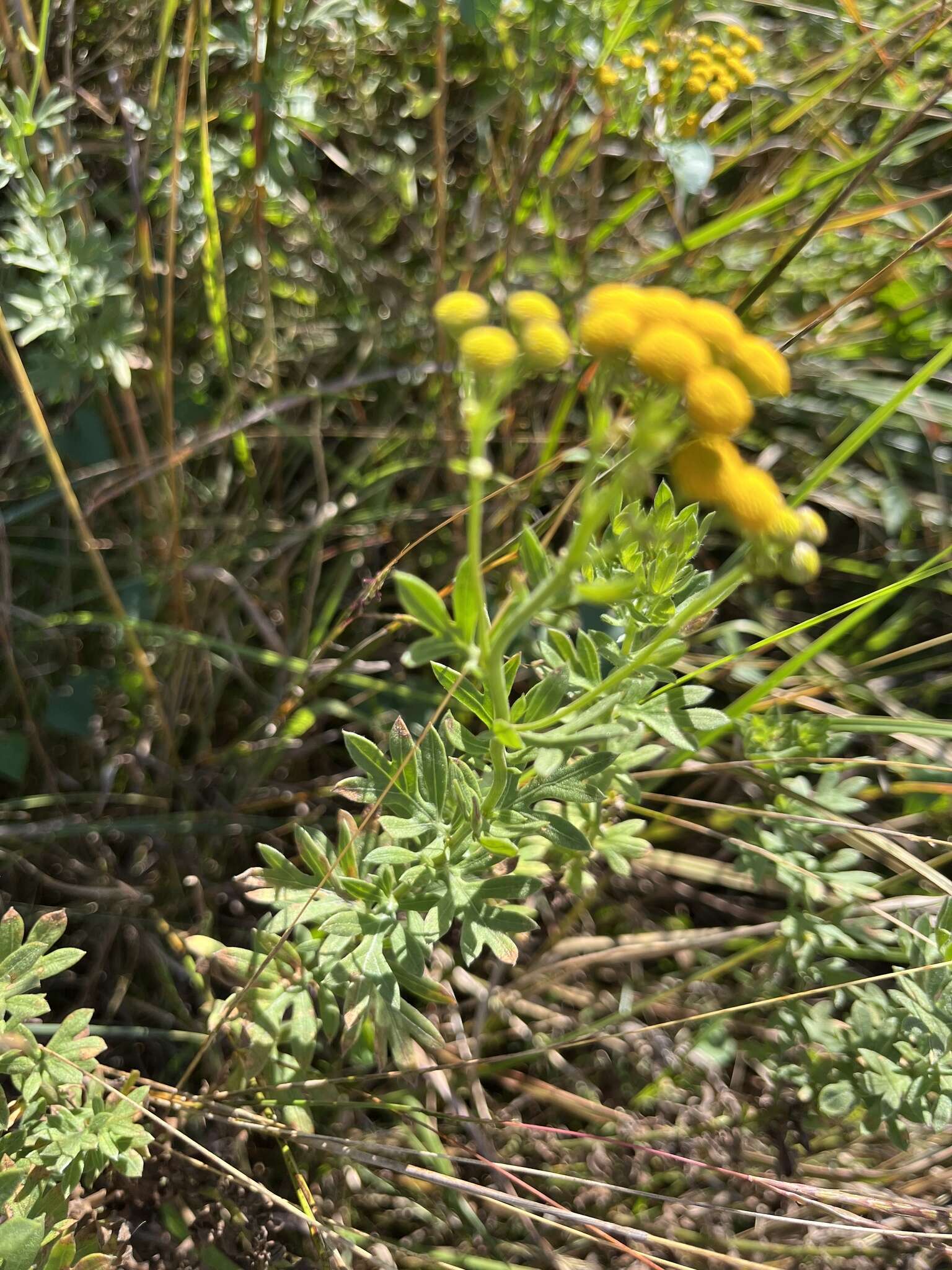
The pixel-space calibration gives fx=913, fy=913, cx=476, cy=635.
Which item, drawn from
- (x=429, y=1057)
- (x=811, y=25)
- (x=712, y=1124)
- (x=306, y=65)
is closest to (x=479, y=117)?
(x=306, y=65)

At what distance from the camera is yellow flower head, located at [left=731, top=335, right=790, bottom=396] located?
3.94 ft

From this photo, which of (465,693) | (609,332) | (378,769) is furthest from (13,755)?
(609,332)

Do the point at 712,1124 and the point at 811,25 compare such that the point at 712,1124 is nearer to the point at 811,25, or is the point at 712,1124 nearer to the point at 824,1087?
the point at 824,1087

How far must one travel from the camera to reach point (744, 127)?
307 cm

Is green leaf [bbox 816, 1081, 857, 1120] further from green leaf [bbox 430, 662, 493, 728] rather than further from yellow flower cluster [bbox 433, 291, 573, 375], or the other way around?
yellow flower cluster [bbox 433, 291, 573, 375]

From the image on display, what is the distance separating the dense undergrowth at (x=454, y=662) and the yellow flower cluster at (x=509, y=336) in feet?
0.04

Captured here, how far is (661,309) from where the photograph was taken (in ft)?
3.84

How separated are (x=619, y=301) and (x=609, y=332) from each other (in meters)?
0.06

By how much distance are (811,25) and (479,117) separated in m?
1.12

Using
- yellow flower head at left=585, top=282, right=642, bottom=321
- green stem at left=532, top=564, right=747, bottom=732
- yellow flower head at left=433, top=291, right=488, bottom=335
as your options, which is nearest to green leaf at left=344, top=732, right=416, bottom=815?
green stem at left=532, top=564, right=747, bottom=732

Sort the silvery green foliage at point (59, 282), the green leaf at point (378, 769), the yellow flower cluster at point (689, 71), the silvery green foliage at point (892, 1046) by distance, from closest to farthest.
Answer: the green leaf at point (378, 769) < the silvery green foliage at point (892, 1046) < the silvery green foliage at point (59, 282) < the yellow flower cluster at point (689, 71)

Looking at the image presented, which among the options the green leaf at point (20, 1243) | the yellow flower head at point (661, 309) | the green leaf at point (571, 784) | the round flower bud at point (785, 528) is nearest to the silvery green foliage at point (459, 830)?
the green leaf at point (571, 784)

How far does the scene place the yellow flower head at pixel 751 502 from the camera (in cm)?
112

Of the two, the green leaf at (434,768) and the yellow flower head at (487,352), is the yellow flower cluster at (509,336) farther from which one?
the green leaf at (434,768)
